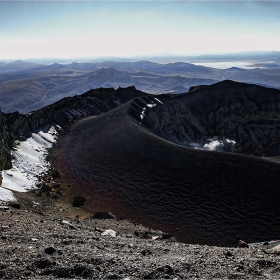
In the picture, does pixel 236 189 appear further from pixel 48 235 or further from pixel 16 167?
pixel 16 167

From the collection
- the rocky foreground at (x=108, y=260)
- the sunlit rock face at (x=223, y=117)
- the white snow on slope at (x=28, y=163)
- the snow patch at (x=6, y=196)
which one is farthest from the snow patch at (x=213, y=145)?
the rocky foreground at (x=108, y=260)

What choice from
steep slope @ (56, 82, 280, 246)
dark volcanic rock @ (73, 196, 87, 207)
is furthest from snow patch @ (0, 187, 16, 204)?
steep slope @ (56, 82, 280, 246)

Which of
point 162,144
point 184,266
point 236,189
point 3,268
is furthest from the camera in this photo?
point 162,144

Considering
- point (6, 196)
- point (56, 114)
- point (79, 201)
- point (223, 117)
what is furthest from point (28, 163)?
point (223, 117)

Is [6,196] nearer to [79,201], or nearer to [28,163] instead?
[79,201]

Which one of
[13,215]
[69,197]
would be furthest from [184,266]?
[69,197]

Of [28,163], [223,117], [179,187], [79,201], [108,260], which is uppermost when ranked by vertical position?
[223,117]

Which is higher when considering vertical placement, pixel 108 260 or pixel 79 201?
pixel 108 260
